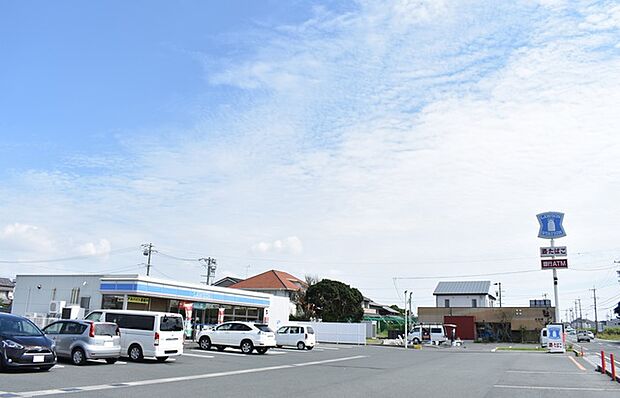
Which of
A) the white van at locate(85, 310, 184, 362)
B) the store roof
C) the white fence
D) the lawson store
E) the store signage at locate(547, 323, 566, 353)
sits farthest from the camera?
the store roof

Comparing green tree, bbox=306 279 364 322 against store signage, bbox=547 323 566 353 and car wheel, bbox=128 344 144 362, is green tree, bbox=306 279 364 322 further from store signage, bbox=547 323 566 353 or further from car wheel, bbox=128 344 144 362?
car wheel, bbox=128 344 144 362

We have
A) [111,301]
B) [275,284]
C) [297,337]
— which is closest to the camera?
[111,301]

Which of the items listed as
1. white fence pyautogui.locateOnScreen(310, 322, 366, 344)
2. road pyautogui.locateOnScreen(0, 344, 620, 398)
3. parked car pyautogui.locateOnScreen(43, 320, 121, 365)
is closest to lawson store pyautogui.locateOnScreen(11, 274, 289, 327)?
white fence pyautogui.locateOnScreen(310, 322, 366, 344)

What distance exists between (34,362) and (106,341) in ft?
11.8

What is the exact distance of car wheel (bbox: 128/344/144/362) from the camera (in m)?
19.6

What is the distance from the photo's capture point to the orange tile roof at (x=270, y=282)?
216 ft

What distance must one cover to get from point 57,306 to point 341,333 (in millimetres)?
24729

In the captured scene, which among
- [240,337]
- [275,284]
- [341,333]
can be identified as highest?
[275,284]

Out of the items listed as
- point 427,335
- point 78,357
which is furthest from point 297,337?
point 427,335

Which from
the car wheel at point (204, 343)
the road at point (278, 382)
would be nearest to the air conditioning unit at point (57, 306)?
the car wheel at point (204, 343)

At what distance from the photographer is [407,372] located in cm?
1966

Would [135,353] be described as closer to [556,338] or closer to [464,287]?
[556,338]

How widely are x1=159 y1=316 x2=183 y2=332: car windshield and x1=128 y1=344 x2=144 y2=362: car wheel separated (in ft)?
3.53

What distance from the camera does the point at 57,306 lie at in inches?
1276
